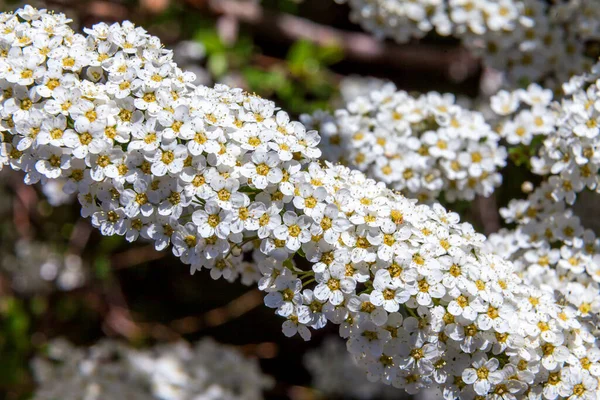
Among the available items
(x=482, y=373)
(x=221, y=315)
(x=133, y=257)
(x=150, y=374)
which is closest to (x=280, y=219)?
(x=482, y=373)

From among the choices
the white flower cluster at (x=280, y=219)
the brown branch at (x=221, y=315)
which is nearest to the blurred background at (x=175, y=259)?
the brown branch at (x=221, y=315)

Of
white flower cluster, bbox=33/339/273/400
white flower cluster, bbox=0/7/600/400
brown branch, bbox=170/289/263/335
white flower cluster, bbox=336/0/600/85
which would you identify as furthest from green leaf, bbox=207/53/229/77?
white flower cluster, bbox=0/7/600/400

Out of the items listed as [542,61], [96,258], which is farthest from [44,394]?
[542,61]

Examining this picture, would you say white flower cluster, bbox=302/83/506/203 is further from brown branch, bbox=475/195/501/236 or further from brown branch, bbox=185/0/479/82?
brown branch, bbox=185/0/479/82

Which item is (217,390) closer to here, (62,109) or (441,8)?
(62,109)

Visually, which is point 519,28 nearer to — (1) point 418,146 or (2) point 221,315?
(1) point 418,146

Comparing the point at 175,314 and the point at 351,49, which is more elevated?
the point at 351,49

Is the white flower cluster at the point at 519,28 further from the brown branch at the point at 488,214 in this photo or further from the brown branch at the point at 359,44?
the brown branch at the point at 359,44
